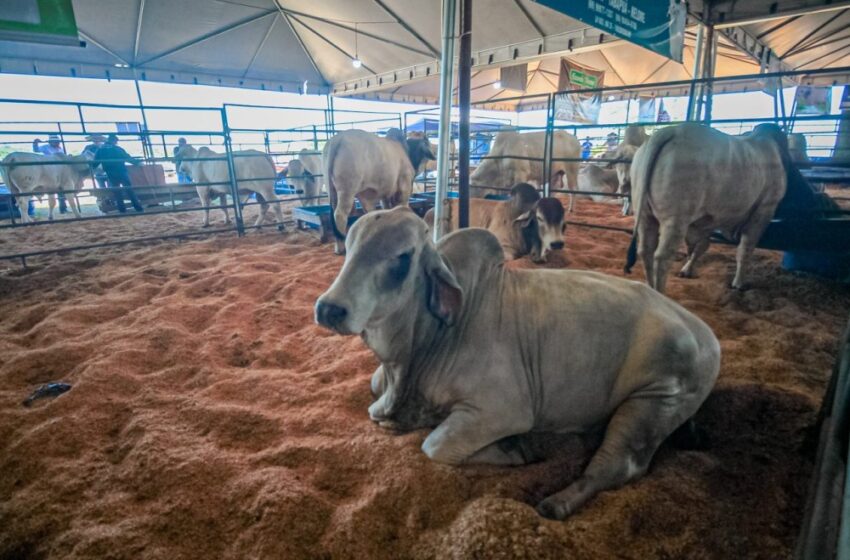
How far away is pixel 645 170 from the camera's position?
339 centimetres

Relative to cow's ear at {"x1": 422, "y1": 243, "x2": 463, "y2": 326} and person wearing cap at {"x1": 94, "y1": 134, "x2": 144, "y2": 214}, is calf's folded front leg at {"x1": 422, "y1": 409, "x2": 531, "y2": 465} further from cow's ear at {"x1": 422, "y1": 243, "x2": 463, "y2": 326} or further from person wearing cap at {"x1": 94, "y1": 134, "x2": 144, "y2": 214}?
person wearing cap at {"x1": 94, "y1": 134, "x2": 144, "y2": 214}

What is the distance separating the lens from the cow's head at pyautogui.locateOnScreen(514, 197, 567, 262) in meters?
4.61

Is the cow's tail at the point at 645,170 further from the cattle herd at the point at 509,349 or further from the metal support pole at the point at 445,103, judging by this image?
the cattle herd at the point at 509,349

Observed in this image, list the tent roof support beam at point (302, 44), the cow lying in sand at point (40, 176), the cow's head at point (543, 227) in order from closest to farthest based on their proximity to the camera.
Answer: the cow's head at point (543, 227) → the cow lying in sand at point (40, 176) → the tent roof support beam at point (302, 44)

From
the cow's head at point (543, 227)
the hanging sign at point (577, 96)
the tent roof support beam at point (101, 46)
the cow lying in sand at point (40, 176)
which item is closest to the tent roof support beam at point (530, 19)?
the hanging sign at point (577, 96)

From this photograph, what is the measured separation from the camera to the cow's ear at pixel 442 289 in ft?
5.57

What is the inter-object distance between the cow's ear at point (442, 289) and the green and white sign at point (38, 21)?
4220mm

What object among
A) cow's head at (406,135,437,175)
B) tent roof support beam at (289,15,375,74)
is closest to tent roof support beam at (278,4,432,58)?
tent roof support beam at (289,15,375,74)

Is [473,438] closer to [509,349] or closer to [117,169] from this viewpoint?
[509,349]

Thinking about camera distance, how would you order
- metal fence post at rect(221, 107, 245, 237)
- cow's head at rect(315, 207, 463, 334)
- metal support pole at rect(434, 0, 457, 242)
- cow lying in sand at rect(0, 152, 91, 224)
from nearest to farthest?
cow's head at rect(315, 207, 463, 334) → metal support pole at rect(434, 0, 457, 242) → metal fence post at rect(221, 107, 245, 237) → cow lying in sand at rect(0, 152, 91, 224)

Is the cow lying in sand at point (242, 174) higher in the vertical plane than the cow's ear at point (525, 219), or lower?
higher

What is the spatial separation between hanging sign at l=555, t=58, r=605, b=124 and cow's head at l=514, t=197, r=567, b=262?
17.0ft

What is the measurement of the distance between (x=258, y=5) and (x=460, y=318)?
43.3 feet

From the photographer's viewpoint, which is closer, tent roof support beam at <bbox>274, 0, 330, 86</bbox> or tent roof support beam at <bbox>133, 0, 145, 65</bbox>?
tent roof support beam at <bbox>133, 0, 145, 65</bbox>
